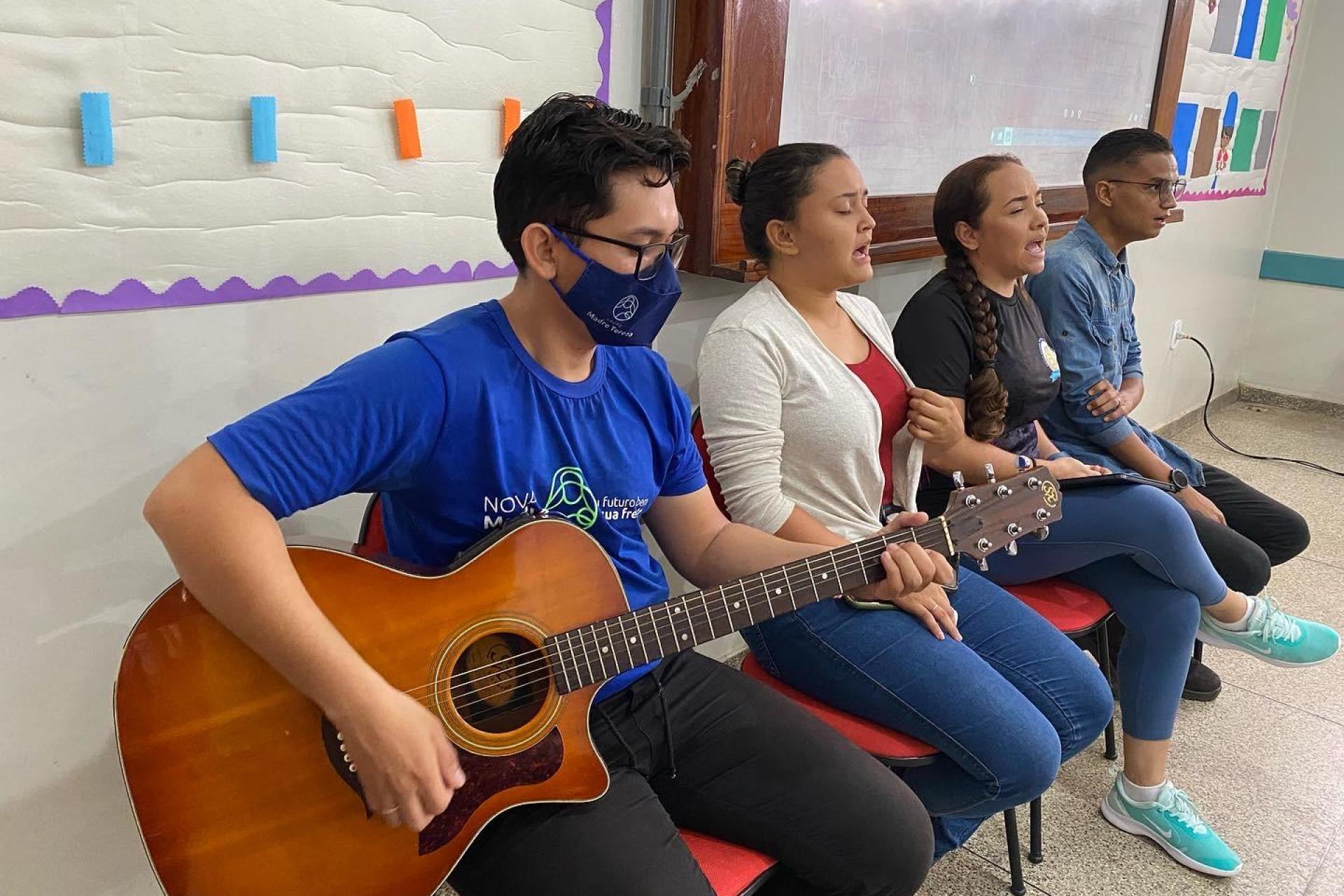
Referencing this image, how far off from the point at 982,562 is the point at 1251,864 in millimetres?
1073

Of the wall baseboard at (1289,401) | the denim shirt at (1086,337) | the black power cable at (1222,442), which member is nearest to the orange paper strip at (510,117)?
the denim shirt at (1086,337)

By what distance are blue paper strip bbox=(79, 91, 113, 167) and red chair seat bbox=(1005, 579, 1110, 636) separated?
65.9 inches

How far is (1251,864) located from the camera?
78.5 inches

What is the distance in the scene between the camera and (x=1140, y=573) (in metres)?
1.99

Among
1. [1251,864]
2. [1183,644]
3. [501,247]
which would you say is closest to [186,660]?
[501,247]

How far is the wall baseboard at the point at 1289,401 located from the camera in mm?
5090

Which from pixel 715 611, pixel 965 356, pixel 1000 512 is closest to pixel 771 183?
pixel 965 356

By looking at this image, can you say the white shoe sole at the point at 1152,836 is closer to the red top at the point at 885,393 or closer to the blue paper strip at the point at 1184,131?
the red top at the point at 885,393

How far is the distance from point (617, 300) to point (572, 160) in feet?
0.59

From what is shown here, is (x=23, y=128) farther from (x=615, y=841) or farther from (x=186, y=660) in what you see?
(x=615, y=841)

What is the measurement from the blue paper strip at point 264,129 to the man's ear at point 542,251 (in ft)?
1.15

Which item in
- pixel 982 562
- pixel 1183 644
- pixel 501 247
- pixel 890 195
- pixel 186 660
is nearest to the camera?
pixel 186 660

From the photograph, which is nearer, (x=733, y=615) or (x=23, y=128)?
(x=23, y=128)

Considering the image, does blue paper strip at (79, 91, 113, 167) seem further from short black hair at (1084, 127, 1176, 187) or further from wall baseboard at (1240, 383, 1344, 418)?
wall baseboard at (1240, 383, 1344, 418)
